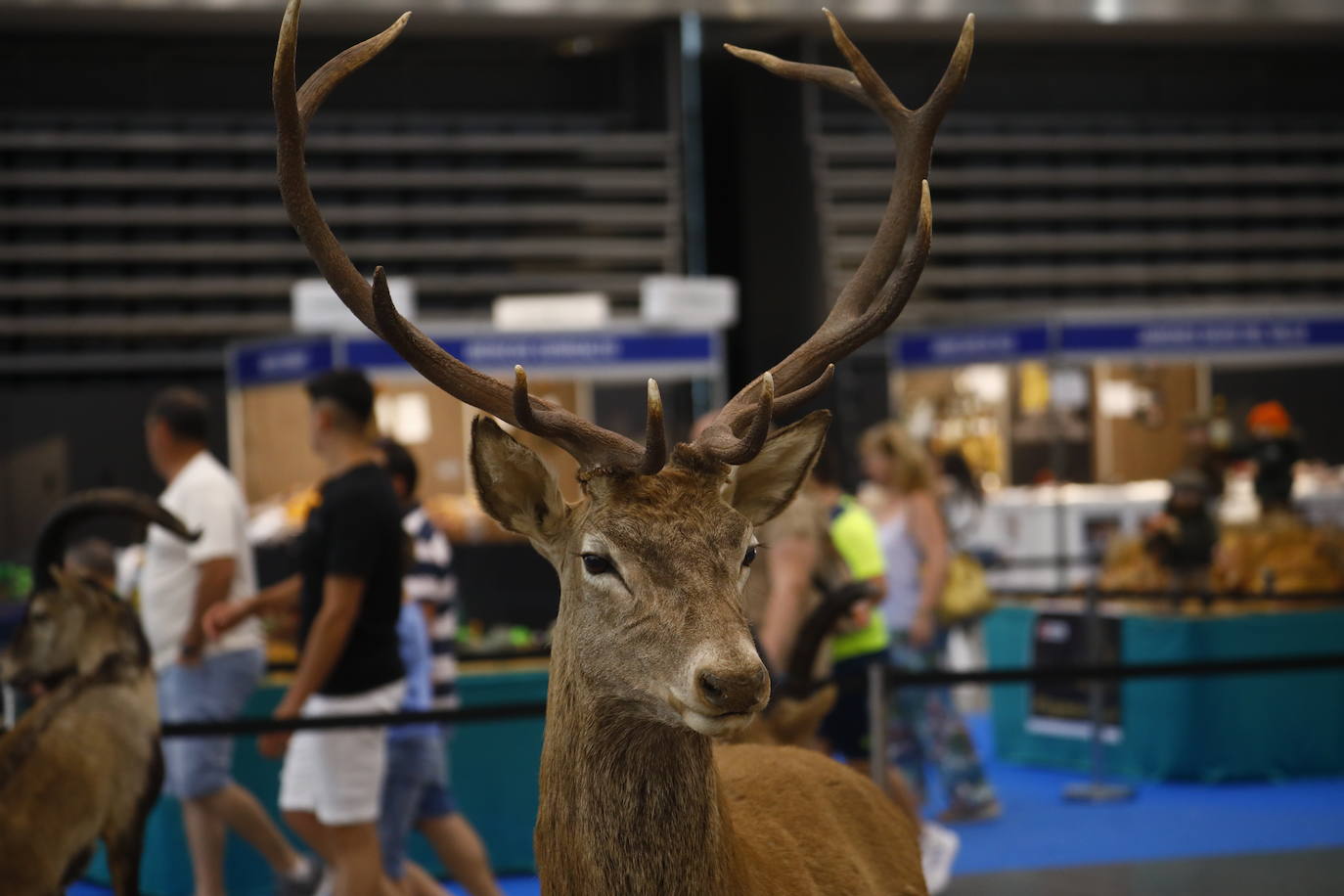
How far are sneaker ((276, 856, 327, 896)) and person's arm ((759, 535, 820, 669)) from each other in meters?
1.83

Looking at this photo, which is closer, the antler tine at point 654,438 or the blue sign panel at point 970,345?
the antler tine at point 654,438

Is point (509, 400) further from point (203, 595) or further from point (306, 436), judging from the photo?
point (306, 436)

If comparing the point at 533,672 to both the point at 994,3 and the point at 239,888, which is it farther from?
the point at 994,3

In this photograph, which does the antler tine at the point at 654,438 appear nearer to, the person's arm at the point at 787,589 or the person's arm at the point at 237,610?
the person's arm at the point at 237,610

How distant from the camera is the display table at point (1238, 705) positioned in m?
8.60

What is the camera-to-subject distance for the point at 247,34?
Result: 16.4m

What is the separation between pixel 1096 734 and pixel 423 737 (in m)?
4.49

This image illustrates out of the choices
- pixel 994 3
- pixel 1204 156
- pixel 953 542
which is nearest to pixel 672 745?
pixel 953 542

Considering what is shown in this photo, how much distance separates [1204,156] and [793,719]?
51.7 ft

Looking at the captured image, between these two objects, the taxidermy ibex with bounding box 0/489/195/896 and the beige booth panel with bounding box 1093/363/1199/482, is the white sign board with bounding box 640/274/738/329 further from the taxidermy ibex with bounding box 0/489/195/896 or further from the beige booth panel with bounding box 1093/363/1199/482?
the taxidermy ibex with bounding box 0/489/195/896

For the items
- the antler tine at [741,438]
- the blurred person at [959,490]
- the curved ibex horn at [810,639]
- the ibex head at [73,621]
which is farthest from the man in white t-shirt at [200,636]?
the blurred person at [959,490]

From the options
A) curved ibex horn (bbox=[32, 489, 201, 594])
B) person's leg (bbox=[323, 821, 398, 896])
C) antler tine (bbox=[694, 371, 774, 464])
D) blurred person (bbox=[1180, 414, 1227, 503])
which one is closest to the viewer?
antler tine (bbox=[694, 371, 774, 464])

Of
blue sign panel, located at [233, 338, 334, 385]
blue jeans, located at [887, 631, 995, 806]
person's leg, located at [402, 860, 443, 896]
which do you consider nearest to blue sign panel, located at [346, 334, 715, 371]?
blue sign panel, located at [233, 338, 334, 385]

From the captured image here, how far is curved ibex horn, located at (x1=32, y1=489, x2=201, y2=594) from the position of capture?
4508mm
